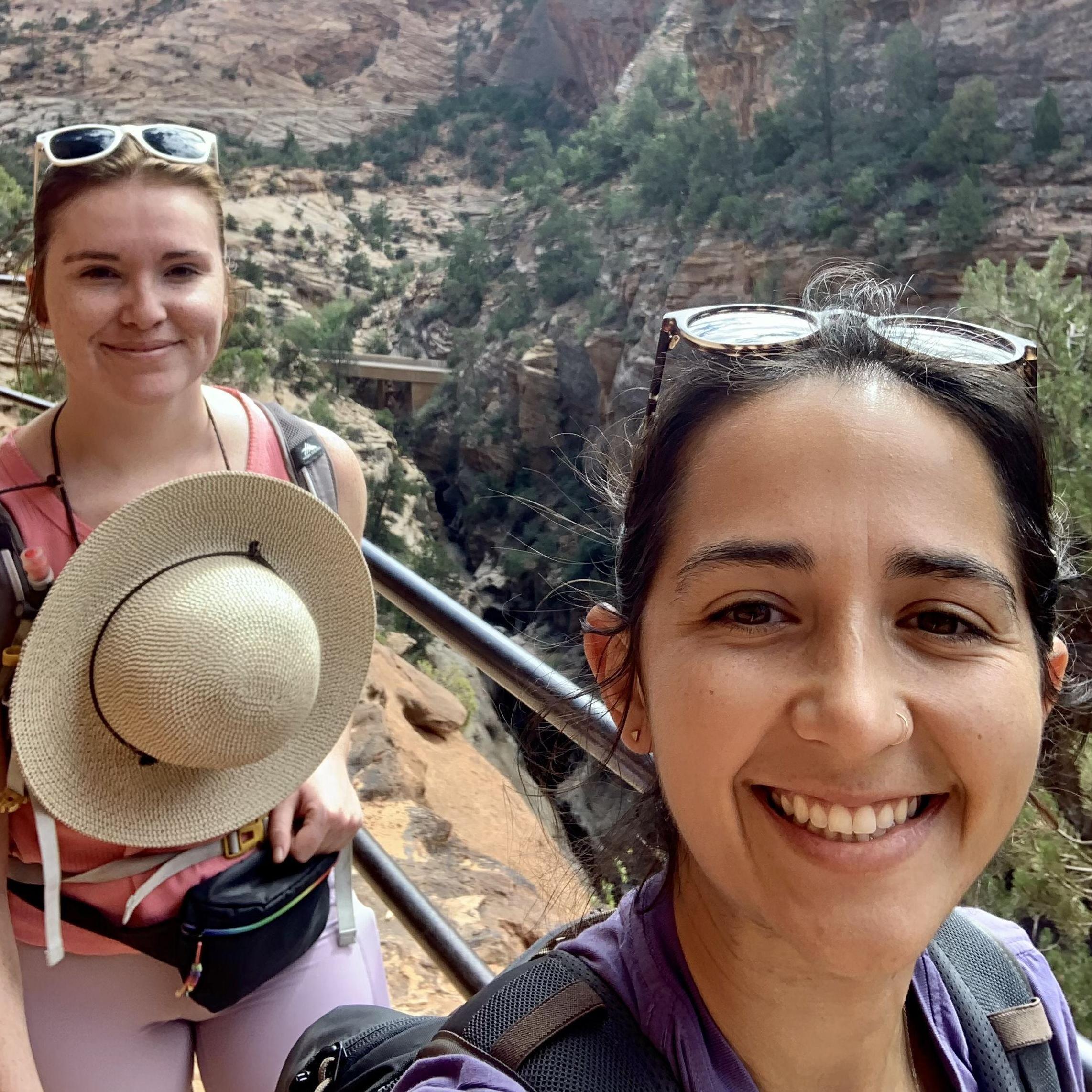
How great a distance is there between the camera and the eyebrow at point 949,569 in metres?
0.60

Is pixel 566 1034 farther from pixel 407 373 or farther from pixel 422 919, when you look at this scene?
pixel 407 373

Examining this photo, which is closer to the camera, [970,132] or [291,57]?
[970,132]

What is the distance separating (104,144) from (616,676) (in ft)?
2.70

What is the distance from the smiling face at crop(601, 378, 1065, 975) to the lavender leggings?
66 centimetres

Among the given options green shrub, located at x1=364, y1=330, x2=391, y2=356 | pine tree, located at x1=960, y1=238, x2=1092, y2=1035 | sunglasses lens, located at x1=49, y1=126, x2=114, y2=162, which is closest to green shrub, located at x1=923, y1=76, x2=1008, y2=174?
pine tree, located at x1=960, y1=238, x2=1092, y2=1035

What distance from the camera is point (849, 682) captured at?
0.57 m

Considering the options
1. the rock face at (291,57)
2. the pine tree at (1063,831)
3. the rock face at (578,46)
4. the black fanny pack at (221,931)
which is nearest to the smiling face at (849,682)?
the black fanny pack at (221,931)

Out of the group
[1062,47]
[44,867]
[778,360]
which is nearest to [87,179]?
[44,867]

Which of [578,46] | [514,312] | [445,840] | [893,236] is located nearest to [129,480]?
[445,840]

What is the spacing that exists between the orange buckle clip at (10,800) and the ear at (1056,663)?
885 millimetres

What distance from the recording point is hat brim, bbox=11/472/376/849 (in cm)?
100

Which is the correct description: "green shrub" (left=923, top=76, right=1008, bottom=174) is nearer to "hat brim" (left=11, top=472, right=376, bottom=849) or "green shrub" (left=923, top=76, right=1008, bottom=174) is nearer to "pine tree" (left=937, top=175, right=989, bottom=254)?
"pine tree" (left=937, top=175, right=989, bottom=254)

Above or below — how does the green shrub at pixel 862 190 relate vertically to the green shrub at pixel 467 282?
above

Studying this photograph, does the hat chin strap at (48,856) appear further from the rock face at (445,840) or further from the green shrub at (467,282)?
the green shrub at (467,282)
